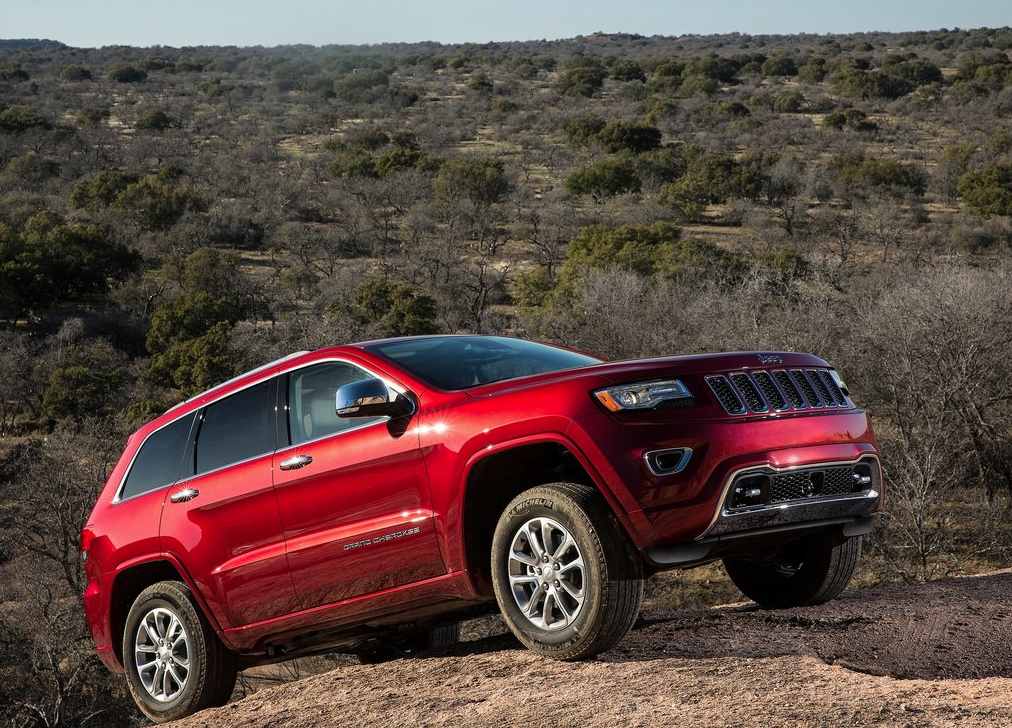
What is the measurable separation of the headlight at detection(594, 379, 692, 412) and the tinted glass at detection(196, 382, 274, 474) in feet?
6.28

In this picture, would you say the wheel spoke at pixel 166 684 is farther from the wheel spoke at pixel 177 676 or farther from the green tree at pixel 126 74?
the green tree at pixel 126 74

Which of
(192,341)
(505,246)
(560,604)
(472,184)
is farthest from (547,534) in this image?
(472,184)

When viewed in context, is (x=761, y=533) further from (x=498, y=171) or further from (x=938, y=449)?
(x=498, y=171)

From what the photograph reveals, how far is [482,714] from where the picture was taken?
4750mm

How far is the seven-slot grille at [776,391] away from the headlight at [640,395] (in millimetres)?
178

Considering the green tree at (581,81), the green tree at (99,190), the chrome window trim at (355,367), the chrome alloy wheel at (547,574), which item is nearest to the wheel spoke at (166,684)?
the chrome window trim at (355,367)

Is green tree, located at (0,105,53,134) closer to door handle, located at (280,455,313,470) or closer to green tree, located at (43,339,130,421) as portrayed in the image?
green tree, located at (43,339,130,421)

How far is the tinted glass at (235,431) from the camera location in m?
5.92

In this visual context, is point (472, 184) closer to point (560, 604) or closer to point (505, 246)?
point (505, 246)

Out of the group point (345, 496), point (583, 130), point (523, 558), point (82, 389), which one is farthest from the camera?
point (583, 130)

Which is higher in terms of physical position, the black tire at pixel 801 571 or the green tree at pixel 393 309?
the black tire at pixel 801 571

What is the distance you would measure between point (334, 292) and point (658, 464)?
39109mm

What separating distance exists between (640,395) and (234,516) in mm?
2293

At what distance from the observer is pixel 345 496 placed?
538 centimetres
